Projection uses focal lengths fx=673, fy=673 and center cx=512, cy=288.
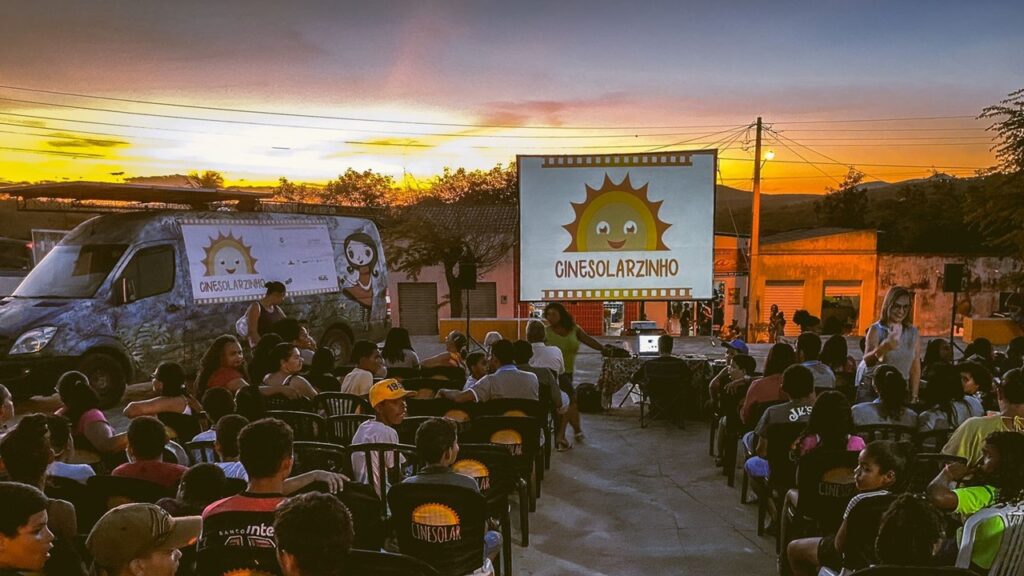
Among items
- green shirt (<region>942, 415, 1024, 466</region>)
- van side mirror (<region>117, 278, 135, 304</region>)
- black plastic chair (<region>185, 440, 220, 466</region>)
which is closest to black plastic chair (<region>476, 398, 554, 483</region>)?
black plastic chair (<region>185, 440, 220, 466</region>)

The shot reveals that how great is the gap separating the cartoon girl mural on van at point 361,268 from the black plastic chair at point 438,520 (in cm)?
1096

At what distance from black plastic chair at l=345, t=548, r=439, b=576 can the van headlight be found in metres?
9.27

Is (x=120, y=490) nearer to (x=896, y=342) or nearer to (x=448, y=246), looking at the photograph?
(x=896, y=342)

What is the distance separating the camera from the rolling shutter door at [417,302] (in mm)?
28844

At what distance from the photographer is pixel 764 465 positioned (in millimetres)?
5234

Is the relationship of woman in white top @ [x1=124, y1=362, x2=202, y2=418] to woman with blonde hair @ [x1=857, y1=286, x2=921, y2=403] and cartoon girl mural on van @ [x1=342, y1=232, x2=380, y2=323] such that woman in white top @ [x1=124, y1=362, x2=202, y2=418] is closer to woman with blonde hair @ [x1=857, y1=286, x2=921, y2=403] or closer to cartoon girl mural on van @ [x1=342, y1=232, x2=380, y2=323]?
woman with blonde hair @ [x1=857, y1=286, x2=921, y2=403]

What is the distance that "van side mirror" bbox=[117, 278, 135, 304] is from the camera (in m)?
10.3

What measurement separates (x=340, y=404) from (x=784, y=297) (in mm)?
24677

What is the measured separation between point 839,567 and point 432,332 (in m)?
26.2

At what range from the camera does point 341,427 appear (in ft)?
18.6

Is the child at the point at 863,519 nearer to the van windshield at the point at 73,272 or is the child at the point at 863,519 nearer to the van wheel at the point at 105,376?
the van wheel at the point at 105,376

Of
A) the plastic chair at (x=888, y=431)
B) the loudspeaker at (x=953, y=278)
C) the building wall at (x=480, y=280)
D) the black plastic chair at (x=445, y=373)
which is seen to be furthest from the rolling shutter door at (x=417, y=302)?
the plastic chair at (x=888, y=431)

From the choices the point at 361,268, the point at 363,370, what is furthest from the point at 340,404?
the point at 361,268

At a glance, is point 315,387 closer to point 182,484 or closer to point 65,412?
point 65,412
